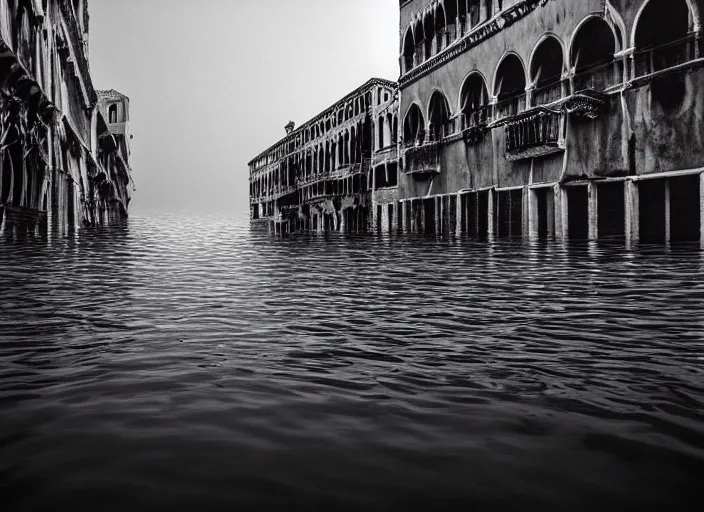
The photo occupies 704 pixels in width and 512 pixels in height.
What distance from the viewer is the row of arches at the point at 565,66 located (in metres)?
15.9

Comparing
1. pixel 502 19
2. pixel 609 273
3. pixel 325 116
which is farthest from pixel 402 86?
pixel 609 273

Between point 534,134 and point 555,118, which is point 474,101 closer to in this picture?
point 534,134

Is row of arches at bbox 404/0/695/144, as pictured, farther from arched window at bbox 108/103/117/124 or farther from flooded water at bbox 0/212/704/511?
arched window at bbox 108/103/117/124

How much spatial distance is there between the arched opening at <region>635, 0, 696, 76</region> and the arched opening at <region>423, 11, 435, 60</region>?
1205 centimetres

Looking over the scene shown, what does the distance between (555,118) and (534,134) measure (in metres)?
0.88

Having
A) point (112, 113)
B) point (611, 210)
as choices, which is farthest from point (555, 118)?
point (112, 113)

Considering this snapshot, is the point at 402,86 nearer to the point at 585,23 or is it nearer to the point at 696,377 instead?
the point at 585,23

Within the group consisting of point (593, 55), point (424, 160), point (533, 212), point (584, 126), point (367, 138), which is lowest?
point (533, 212)

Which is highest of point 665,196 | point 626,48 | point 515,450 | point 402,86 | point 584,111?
point 402,86

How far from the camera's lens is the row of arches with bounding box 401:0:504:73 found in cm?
2358

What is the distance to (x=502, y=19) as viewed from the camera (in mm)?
21859

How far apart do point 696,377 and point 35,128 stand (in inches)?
723

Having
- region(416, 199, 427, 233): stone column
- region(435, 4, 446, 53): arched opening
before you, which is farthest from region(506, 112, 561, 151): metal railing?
region(416, 199, 427, 233): stone column

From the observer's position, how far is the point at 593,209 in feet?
59.6
